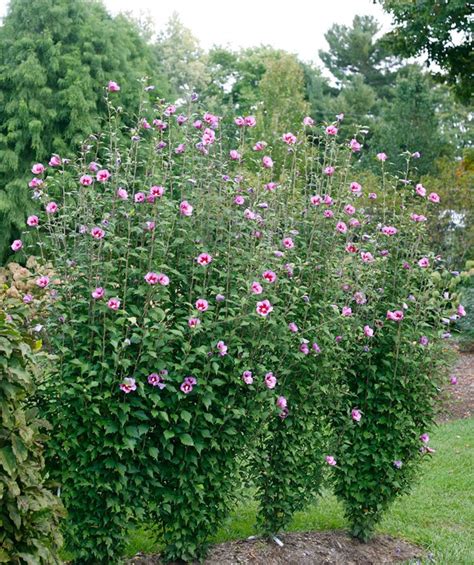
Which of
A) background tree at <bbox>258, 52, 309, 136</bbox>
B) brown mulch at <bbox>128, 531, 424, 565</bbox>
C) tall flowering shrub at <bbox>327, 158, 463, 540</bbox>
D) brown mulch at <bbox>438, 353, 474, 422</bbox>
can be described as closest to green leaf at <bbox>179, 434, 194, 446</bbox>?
brown mulch at <bbox>128, 531, 424, 565</bbox>

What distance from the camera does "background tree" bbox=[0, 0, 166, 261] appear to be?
12016 mm

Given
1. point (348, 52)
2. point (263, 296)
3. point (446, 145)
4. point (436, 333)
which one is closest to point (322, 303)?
point (263, 296)

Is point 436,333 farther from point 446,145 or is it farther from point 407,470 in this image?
point 446,145

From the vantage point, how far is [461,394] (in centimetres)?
990

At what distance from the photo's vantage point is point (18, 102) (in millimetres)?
A: 12227

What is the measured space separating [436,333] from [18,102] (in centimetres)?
968

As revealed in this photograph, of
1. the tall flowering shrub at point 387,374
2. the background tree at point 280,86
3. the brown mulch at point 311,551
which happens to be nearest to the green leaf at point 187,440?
the brown mulch at point 311,551

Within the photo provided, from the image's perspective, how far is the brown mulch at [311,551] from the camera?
3.99 metres

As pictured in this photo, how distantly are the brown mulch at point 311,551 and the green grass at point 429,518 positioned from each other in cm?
10

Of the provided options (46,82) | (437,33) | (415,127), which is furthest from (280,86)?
(437,33)

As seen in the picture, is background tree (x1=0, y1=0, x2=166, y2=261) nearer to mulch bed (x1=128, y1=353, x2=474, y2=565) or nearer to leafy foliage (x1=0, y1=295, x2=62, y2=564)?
mulch bed (x1=128, y1=353, x2=474, y2=565)

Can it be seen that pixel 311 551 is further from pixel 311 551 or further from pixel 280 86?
pixel 280 86

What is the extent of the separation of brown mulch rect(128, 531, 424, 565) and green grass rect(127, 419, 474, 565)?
3.9 inches

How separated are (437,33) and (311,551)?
26.7 ft
